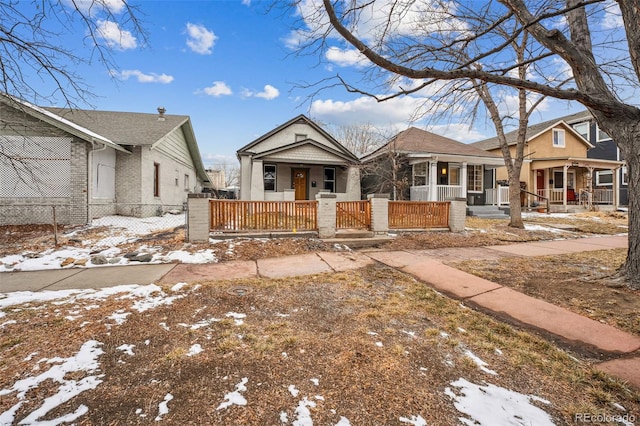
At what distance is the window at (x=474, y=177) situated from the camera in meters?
16.9

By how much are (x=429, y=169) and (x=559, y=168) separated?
13.2 meters

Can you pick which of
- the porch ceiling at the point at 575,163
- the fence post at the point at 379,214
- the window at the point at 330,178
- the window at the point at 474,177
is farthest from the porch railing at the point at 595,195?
the fence post at the point at 379,214

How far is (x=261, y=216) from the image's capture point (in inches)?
316

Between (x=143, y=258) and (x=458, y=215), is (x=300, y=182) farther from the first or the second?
(x=143, y=258)

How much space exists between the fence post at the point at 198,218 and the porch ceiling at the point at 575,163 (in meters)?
21.3

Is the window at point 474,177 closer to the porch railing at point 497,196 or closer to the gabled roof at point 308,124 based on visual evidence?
the porch railing at point 497,196

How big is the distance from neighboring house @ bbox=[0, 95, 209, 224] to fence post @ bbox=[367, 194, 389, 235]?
679 centimetres

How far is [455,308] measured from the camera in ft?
11.9

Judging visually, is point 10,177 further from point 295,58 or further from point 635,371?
point 635,371

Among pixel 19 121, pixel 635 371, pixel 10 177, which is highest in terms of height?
pixel 19 121

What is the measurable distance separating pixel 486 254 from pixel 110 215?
13.9 m

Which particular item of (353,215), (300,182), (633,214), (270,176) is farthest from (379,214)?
(270,176)

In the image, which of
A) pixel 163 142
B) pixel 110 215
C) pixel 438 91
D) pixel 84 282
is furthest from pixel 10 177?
pixel 438 91

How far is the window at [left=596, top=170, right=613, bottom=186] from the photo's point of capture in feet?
71.5
